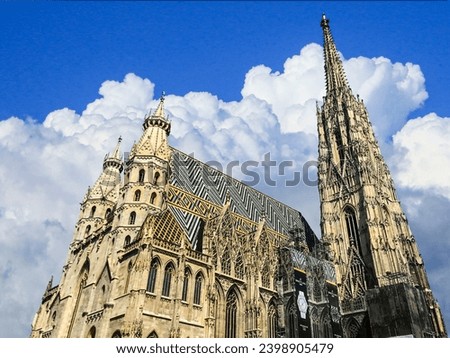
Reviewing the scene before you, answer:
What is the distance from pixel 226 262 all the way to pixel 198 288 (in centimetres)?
463

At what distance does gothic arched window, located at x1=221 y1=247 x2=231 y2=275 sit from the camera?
102 ft

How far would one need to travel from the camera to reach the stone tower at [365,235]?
33.8 meters

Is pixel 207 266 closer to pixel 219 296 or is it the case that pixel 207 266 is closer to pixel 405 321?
pixel 219 296

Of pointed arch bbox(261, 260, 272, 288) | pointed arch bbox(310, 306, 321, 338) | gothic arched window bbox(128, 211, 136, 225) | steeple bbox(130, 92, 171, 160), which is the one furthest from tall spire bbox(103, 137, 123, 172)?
pointed arch bbox(310, 306, 321, 338)

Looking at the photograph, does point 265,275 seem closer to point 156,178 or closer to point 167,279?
point 167,279

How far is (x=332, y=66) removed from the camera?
2343 inches

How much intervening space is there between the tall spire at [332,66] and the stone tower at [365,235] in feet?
0.86

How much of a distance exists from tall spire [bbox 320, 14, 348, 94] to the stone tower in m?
0.26

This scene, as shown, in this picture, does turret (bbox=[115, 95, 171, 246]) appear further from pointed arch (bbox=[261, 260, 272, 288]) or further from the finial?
the finial

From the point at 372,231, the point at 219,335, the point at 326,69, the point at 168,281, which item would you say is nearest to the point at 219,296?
the point at 219,335

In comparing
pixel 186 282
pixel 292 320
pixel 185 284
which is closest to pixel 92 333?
pixel 185 284
